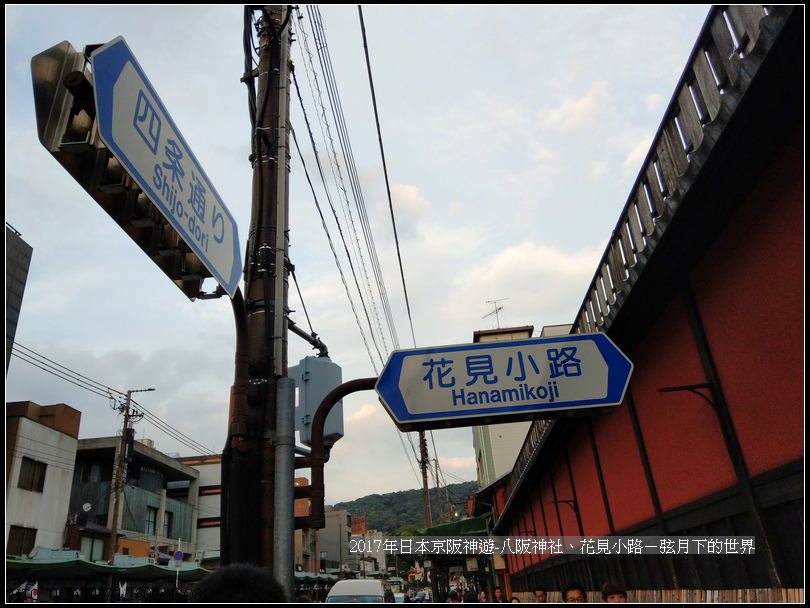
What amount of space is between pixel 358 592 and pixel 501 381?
1269cm

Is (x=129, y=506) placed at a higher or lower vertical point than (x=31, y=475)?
lower

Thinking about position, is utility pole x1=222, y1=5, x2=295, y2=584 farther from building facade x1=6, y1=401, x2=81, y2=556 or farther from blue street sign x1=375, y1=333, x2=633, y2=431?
building facade x1=6, y1=401, x2=81, y2=556

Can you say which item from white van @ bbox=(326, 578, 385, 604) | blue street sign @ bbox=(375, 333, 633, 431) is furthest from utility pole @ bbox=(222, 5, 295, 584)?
white van @ bbox=(326, 578, 385, 604)

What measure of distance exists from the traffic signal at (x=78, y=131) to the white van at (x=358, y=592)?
13.4 m

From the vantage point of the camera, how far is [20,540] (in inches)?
909

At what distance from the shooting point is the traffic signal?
208 centimetres

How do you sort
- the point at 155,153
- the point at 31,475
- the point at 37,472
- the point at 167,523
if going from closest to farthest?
the point at 155,153
the point at 31,475
the point at 37,472
the point at 167,523

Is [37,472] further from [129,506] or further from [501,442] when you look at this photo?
[501,442]

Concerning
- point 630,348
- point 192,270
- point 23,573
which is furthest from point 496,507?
point 192,270

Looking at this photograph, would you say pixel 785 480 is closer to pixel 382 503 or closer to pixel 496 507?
pixel 496 507

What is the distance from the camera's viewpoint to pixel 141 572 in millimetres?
25219

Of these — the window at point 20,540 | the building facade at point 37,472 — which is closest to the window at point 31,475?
the building facade at point 37,472

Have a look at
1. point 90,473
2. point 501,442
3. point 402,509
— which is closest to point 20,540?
point 90,473

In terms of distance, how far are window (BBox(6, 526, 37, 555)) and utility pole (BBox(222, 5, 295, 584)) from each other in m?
25.9
